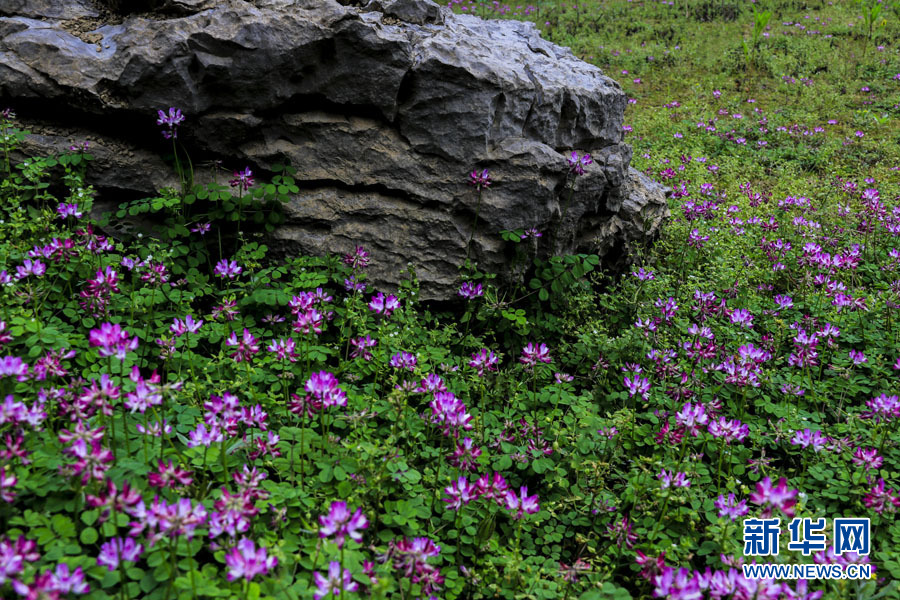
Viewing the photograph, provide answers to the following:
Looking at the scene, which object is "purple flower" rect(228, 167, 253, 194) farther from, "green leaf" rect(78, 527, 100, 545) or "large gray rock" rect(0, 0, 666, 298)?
"green leaf" rect(78, 527, 100, 545)

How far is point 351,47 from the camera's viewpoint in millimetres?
4074

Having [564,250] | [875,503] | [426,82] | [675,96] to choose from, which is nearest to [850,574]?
[875,503]

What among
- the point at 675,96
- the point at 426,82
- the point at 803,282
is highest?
the point at 675,96

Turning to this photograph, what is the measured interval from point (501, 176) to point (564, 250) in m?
0.90

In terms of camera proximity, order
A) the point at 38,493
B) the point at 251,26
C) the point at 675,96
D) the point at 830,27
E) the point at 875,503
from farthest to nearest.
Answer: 1. the point at 830,27
2. the point at 675,96
3. the point at 251,26
4. the point at 875,503
5. the point at 38,493

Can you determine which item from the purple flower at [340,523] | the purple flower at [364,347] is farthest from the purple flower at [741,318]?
the purple flower at [340,523]

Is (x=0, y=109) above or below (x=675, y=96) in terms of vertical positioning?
below

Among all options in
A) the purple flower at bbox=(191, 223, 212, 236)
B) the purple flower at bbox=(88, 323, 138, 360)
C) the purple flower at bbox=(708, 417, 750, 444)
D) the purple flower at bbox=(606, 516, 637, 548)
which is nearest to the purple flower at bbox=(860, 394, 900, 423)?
the purple flower at bbox=(708, 417, 750, 444)

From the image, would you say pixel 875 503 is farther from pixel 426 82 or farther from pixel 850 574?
pixel 426 82

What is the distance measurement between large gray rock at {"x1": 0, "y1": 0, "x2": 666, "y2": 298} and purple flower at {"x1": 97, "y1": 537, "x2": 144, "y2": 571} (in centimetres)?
259

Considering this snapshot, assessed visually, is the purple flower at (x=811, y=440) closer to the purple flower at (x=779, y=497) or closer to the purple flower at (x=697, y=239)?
the purple flower at (x=779, y=497)

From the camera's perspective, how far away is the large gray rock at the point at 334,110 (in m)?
3.91

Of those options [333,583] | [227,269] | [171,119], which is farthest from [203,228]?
[333,583]

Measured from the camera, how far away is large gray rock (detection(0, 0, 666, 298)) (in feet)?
12.8
